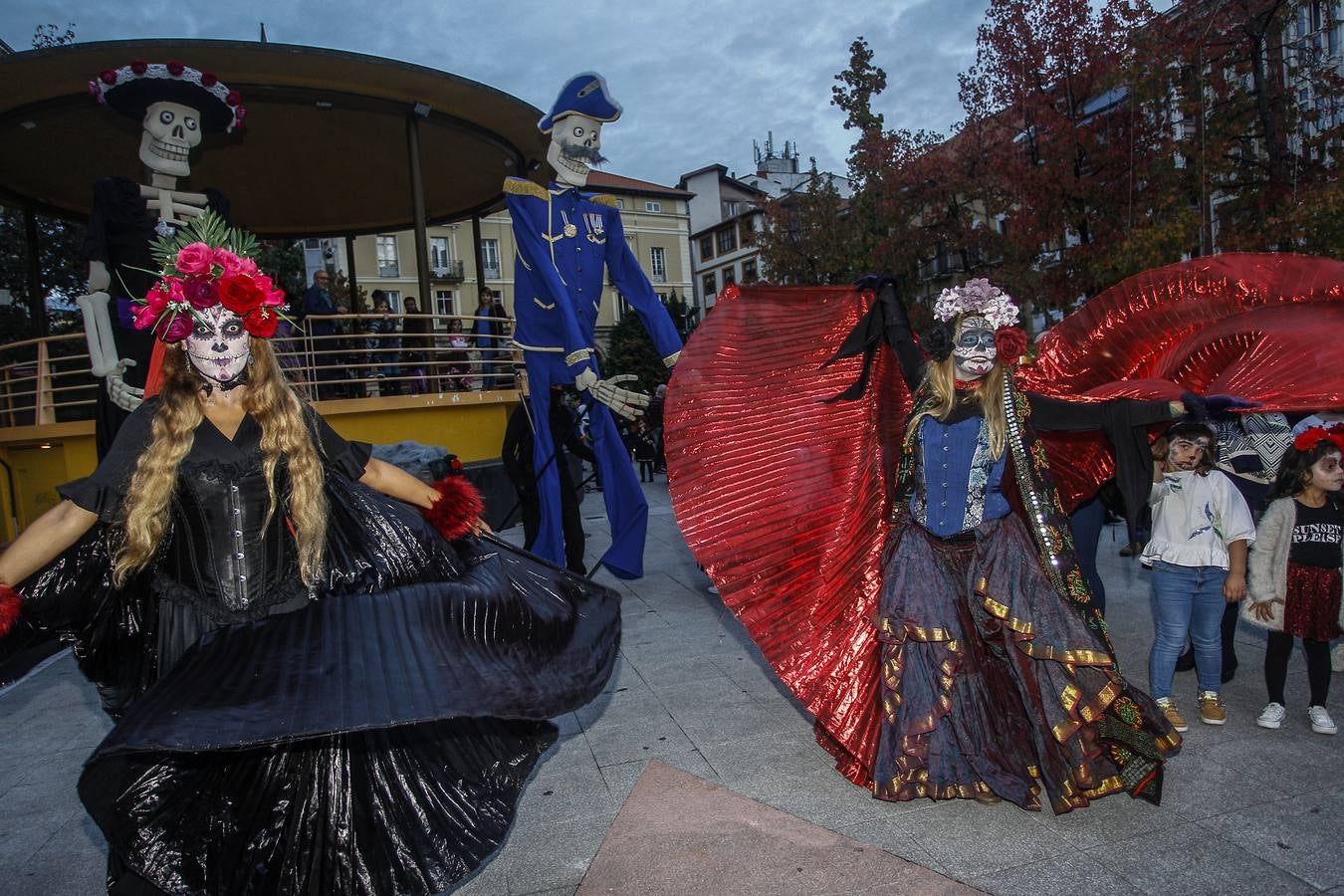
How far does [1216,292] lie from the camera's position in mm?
4125

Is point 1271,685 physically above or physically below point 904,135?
below

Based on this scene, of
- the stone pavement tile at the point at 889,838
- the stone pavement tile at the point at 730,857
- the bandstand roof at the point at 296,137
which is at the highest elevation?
the bandstand roof at the point at 296,137

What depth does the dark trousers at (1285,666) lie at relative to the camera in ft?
13.3

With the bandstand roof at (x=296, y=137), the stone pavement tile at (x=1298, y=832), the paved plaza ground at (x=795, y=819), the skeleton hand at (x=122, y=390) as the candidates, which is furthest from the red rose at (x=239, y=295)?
A: the bandstand roof at (x=296, y=137)

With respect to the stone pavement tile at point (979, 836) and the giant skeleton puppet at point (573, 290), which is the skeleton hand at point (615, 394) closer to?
the giant skeleton puppet at point (573, 290)

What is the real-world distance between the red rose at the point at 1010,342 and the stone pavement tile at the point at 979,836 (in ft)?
5.67

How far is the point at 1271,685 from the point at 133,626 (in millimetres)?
4709

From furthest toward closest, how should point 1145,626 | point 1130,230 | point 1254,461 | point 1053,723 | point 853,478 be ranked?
point 1130,230 < point 1145,626 < point 1254,461 < point 853,478 < point 1053,723

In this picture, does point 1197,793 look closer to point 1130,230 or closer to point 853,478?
point 853,478

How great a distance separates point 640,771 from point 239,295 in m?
2.49

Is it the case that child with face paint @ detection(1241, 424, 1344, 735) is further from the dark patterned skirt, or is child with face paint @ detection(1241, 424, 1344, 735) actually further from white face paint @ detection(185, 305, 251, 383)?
white face paint @ detection(185, 305, 251, 383)

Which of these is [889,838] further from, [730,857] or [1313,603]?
[1313,603]

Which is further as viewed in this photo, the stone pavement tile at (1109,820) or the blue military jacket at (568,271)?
the blue military jacket at (568,271)

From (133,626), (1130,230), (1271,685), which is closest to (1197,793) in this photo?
(1271,685)
